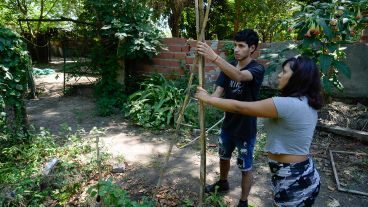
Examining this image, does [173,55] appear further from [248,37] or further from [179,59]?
[248,37]

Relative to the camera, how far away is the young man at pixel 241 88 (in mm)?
2408

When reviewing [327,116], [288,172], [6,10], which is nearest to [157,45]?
[327,116]

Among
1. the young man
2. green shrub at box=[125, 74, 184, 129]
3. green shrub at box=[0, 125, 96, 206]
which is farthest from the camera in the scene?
green shrub at box=[125, 74, 184, 129]

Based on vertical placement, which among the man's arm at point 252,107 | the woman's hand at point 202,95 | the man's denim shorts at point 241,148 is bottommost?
the man's denim shorts at point 241,148

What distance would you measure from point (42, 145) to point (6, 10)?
28.7 feet

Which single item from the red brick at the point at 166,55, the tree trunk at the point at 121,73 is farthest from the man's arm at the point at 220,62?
the tree trunk at the point at 121,73

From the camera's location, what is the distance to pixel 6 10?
10.9 metres

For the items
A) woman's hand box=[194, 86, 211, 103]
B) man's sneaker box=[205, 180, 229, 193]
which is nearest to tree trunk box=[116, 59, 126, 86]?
man's sneaker box=[205, 180, 229, 193]

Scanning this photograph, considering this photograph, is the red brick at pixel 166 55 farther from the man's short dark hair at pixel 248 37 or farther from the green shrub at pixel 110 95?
the man's short dark hair at pixel 248 37

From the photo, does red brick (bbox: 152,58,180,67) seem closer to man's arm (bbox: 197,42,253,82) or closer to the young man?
the young man

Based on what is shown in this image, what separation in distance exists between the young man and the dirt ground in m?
0.67

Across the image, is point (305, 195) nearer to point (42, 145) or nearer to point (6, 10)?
point (42, 145)

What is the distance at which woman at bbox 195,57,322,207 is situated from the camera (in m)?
1.95

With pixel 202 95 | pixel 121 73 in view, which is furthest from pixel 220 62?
pixel 121 73
